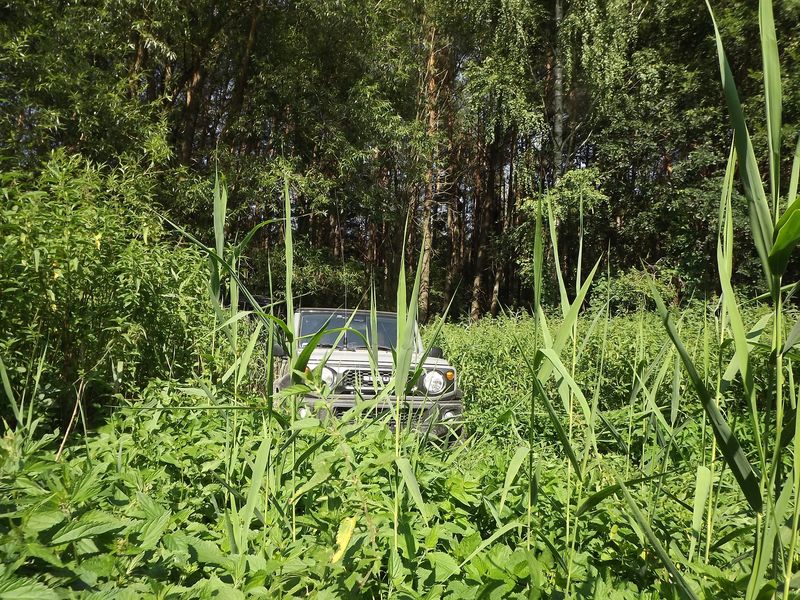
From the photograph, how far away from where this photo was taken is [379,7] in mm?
13227

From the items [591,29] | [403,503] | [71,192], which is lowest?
[403,503]

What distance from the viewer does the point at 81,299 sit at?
266 cm

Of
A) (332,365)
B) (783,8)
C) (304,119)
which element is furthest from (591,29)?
(332,365)

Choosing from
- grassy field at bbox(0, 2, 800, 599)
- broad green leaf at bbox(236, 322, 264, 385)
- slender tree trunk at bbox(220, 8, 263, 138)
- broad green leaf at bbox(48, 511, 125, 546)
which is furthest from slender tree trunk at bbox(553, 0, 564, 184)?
broad green leaf at bbox(48, 511, 125, 546)

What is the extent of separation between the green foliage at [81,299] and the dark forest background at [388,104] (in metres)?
5.62

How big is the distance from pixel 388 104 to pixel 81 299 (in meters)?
11.2

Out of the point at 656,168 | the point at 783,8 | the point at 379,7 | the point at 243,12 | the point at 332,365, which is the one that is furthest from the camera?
the point at 656,168

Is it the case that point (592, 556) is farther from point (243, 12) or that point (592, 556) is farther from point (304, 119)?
point (243, 12)

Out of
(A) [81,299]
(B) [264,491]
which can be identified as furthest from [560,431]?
(A) [81,299]

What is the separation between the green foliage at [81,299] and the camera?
2.31 meters

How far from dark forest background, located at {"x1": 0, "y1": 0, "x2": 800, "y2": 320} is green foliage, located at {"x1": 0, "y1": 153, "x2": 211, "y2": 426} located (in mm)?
5615

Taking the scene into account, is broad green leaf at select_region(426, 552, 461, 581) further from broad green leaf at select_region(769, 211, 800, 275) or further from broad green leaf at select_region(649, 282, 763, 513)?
broad green leaf at select_region(769, 211, 800, 275)

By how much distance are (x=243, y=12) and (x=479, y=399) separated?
37.0 feet

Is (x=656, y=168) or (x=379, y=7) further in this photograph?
(x=656, y=168)
